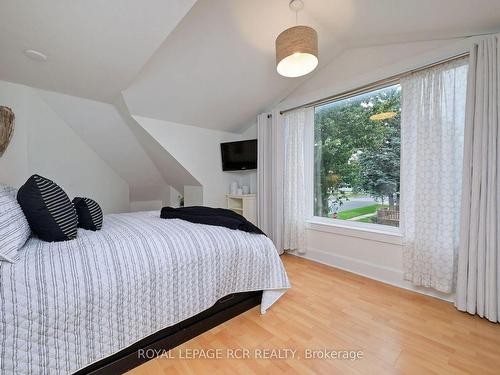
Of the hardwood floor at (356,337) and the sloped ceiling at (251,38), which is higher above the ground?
the sloped ceiling at (251,38)

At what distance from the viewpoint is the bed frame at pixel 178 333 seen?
119 centimetres

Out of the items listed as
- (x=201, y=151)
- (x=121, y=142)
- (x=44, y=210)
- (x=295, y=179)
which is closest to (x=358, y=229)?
(x=295, y=179)

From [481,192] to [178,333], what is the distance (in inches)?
96.5

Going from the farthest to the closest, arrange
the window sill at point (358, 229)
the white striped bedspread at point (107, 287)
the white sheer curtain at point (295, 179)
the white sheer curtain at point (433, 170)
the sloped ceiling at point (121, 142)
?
the white sheer curtain at point (295, 179) → the sloped ceiling at point (121, 142) → the window sill at point (358, 229) → the white sheer curtain at point (433, 170) → the white striped bedspread at point (107, 287)

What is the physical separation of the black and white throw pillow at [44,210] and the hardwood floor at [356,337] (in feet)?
2.92

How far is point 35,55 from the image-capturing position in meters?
1.93

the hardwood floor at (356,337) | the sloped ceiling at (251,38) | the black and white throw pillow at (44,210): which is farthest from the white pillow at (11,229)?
the sloped ceiling at (251,38)

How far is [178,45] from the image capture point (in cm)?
217

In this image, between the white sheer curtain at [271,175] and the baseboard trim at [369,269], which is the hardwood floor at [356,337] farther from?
the white sheer curtain at [271,175]

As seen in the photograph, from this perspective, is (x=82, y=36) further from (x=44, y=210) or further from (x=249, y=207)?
(x=249, y=207)

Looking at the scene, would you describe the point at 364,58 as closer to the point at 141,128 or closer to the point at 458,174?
the point at 458,174

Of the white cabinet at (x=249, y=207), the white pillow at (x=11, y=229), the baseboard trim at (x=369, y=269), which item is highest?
the white pillow at (x=11, y=229)

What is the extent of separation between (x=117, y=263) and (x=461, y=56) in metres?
2.97

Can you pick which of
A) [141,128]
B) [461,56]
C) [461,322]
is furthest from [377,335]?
[141,128]
